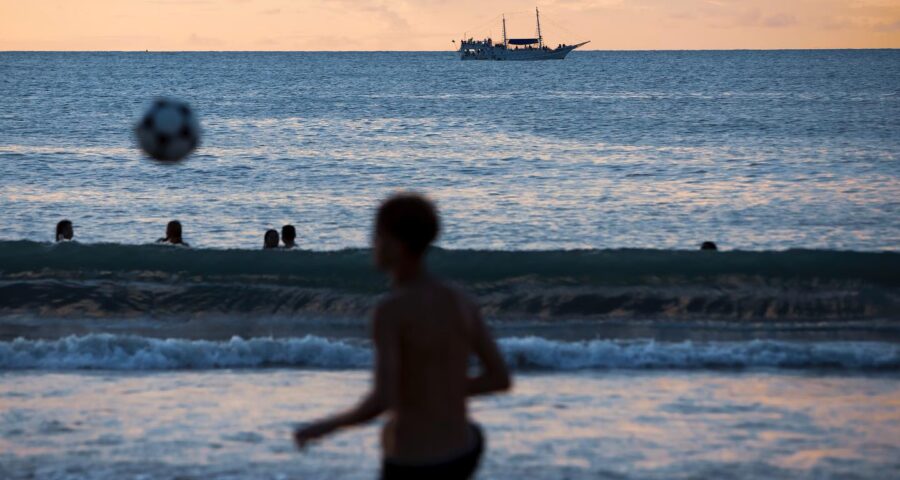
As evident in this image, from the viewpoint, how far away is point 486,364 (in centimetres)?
425

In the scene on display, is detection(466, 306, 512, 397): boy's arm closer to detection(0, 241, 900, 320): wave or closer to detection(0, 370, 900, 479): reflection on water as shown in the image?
detection(0, 370, 900, 479): reflection on water

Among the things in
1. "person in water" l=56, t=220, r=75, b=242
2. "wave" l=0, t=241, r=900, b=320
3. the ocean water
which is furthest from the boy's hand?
the ocean water

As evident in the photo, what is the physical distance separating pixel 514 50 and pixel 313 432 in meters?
191

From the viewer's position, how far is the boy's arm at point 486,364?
4156 millimetres

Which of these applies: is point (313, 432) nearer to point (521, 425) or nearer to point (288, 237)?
point (521, 425)

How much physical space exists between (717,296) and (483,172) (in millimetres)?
20546

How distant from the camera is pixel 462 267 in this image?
622 inches

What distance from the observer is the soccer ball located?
34.4ft

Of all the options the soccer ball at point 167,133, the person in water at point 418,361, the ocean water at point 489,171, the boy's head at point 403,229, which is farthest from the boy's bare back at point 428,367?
the ocean water at point 489,171

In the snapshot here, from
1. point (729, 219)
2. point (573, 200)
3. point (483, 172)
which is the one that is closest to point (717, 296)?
point (729, 219)

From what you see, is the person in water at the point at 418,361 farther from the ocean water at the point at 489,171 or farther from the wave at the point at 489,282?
the ocean water at the point at 489,171

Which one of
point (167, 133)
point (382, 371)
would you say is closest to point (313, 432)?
point (382, 371)

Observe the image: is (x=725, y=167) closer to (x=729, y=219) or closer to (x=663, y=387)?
(x=729, y=219)

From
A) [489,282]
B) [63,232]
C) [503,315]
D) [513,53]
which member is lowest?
[503,315]
